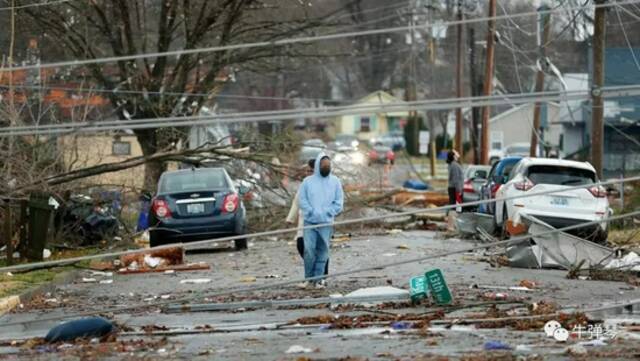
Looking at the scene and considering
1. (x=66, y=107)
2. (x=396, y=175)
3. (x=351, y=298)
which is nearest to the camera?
(x=351, y=298)

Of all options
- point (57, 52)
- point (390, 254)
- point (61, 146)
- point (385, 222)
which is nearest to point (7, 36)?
point (57, 52)

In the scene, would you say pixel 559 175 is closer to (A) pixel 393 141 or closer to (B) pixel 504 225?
(B) pixel 504 225

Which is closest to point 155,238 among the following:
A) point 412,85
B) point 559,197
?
point 559,197

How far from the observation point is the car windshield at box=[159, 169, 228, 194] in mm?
24000

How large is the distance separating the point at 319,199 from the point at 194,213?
→ 8167 millimetres

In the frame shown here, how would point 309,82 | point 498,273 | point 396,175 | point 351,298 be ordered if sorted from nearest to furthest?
point 351,298
point 498,273
point 396,175
point 309,82

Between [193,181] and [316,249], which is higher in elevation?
[193,181]

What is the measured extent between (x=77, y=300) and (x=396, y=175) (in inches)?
1861

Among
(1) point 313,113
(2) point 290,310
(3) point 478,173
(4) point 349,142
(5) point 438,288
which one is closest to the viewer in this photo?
(1) point 313,113

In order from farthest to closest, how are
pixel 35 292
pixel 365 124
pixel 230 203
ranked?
1. pixel 365 124
2. pixel 230 203
3. pixel 35 292

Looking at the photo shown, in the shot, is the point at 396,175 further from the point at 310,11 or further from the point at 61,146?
the point at 61,146

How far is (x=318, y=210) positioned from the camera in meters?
15.8

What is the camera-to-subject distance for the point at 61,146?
77.7 ft

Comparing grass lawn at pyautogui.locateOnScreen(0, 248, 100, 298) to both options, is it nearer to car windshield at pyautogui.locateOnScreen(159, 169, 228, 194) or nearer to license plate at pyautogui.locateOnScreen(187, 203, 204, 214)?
license plate at pyautogui.locateOnScreen(187, 203, 204, 214)
